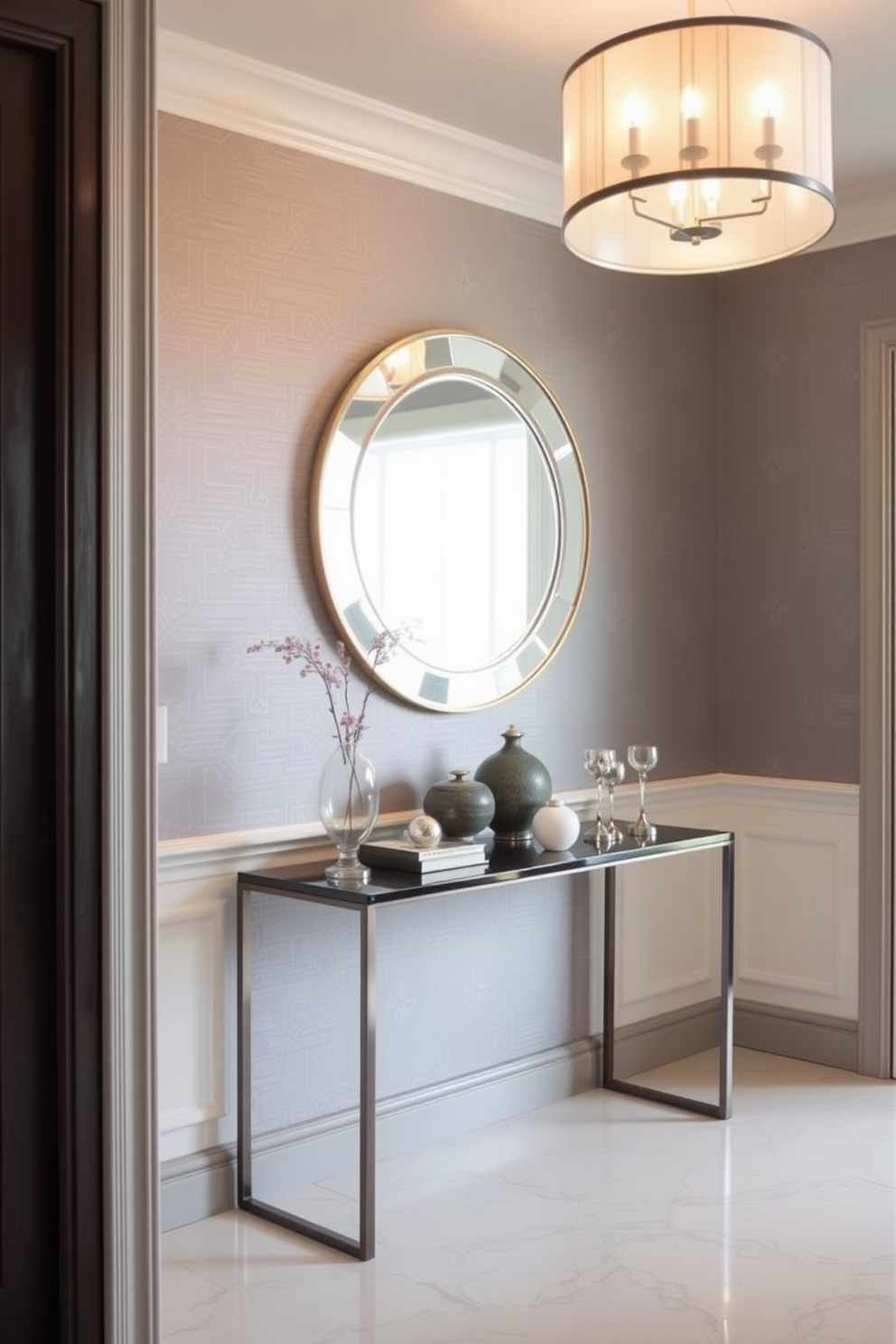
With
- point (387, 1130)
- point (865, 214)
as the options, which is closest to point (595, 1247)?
point (387, 1130)

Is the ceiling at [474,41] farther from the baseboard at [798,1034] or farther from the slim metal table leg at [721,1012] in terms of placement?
the baseboard at [798,1034]

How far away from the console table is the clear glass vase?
8cm

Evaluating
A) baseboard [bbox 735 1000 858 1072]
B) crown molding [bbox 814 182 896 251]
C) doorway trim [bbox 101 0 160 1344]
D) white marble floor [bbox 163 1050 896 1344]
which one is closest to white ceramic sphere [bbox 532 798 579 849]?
white marble floor [bbox 163 1050 896 1344]

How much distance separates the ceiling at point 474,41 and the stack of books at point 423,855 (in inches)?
69.4

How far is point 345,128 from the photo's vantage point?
10.8ft

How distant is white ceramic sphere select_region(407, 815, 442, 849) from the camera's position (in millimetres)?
3062

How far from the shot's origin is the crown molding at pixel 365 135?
2.98 m

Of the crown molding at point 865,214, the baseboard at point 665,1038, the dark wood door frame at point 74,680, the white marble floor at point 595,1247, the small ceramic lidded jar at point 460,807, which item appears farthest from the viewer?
the baseboard at point 665,1038

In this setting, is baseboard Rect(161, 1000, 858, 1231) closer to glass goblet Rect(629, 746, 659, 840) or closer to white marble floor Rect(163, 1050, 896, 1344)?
white marble floor Rect(163, 1050, 896, 1344)

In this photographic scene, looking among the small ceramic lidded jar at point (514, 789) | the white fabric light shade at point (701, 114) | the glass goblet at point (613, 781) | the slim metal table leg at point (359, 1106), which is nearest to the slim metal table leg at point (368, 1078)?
the slim metal table leg at point (359, 1106)

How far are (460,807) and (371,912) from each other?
49 cm

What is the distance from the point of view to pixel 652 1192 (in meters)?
3.18

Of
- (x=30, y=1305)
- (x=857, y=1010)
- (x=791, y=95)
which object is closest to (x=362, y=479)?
(x=791, y=95)

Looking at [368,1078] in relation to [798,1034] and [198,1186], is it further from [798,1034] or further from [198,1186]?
[798,1034]
